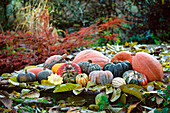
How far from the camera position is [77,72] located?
7.07 ft

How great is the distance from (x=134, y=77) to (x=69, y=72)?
0.65 m

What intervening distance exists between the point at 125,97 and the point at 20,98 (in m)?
0.97

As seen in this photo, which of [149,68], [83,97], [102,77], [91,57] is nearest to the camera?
[83,97]

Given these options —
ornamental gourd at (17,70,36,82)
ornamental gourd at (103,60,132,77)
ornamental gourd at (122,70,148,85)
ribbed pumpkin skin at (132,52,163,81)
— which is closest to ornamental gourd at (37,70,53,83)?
ornamental gourd at (17,70,36,82)

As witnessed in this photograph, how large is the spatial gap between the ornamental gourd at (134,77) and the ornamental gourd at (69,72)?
1.59 feet

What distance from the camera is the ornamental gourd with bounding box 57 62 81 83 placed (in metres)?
2.12

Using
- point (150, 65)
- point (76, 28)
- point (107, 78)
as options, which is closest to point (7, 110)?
point (107, 78)

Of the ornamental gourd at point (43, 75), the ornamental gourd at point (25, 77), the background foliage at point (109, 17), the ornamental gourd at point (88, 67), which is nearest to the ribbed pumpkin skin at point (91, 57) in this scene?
the ornamental gourd at point (88, 67)

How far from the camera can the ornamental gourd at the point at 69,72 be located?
6.96 feet

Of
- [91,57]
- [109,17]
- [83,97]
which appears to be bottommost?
[83,97]

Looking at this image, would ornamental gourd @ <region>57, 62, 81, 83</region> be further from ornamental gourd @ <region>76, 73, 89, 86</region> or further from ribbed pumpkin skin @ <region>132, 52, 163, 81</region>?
ribbed pumpkin skin @ <region>132, 52, 163, 81</region>

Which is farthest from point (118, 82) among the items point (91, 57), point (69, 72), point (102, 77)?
point (91, 57)

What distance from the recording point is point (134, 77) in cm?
202

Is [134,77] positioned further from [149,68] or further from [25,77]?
[25,77]
